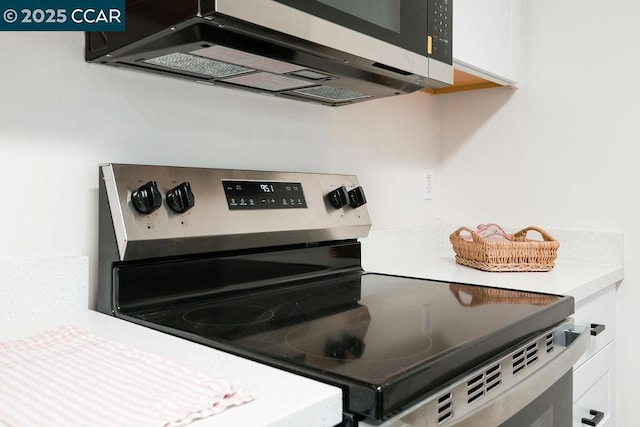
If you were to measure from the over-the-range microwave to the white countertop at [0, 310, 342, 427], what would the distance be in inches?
18.4

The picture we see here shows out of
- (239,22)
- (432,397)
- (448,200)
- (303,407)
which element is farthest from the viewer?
(448,200)

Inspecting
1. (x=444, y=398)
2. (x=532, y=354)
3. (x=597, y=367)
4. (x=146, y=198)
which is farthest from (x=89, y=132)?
(x=597, y=367)

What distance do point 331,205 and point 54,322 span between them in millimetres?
691

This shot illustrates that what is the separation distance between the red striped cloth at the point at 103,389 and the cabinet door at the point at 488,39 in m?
1.20

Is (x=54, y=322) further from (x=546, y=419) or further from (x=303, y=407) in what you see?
(x=546, y=419)

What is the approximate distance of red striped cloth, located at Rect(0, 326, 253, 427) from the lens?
50 cm

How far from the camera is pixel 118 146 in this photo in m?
1.03

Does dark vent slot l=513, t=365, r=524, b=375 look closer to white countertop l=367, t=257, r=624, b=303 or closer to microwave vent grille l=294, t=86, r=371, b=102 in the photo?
white countertop l=367, t=257, r=624, b=303

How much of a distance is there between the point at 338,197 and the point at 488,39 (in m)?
0.76

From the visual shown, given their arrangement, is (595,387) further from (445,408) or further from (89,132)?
(89,132)

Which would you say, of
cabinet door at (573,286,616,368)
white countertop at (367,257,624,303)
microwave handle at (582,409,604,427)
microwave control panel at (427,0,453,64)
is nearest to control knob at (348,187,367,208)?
white countertop at (367,257,624,303)

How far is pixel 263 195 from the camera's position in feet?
3.84

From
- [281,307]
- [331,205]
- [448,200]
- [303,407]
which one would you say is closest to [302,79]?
[331,205]

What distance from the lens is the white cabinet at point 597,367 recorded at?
1.34 m
